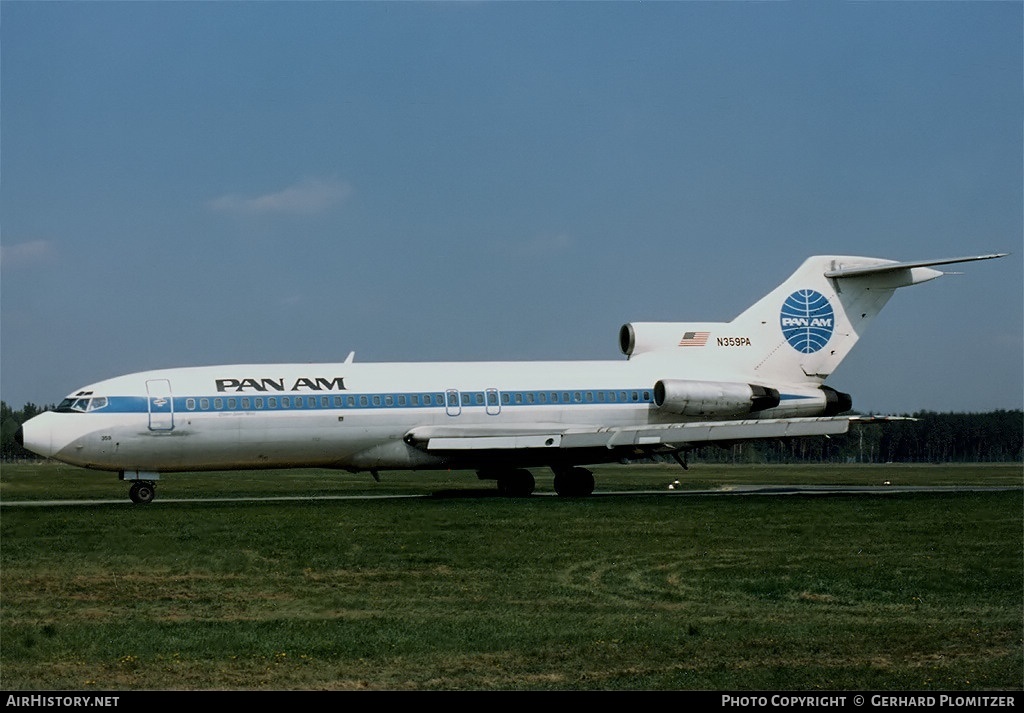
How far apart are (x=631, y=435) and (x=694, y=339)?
6073 mm

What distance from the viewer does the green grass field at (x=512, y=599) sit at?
11055 millimetres

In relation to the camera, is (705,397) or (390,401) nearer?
(390,401)

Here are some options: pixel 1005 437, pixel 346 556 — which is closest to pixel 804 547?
pixel 346 556

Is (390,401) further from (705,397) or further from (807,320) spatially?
(807,320)

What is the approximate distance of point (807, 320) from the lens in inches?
1521

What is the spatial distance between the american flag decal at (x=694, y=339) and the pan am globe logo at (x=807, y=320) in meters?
2.68

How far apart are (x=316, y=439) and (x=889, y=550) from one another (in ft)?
57.3

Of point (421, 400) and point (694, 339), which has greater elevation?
point (694, 339)

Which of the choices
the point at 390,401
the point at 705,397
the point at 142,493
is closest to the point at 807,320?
the point at 705,397

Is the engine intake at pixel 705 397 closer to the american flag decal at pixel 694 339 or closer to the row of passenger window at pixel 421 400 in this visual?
the row of passenger window at pixel 421 400

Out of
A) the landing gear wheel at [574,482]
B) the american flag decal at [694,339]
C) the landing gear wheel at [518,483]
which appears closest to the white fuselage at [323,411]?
the landing gear wheel at [574,482]

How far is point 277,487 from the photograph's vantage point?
136 feet

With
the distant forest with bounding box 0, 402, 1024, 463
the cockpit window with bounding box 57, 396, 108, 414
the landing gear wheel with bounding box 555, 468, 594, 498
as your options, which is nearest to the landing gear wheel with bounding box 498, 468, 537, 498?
the landing gear wheel with bounding box 555, 468, 594, 498
